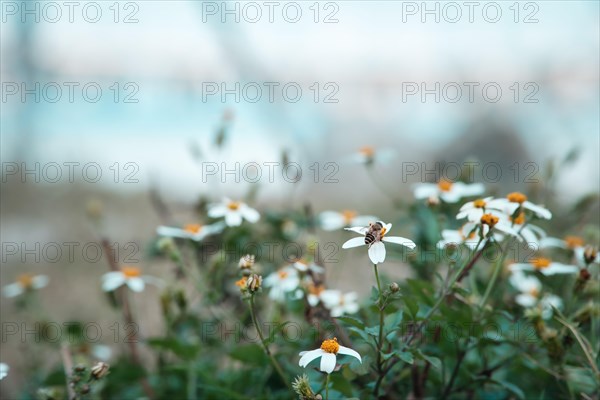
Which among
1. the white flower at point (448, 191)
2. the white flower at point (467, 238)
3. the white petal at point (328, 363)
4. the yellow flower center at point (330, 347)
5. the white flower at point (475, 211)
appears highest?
the white flower at point (448, 191)

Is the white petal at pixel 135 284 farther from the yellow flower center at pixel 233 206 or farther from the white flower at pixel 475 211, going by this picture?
the white flower at pixel 475 211

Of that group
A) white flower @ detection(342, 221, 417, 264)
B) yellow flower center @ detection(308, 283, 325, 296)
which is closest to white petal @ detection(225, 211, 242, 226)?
yellow flower center @ detection(308, 283, 325, 296)

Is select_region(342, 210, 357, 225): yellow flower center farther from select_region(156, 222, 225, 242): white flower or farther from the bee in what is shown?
the bee

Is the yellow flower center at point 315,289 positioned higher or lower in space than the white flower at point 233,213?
lower

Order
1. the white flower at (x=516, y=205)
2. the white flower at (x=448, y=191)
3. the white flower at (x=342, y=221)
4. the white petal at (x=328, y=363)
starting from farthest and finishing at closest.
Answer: the white flower at (x=342, y=221) < the white flower at (x=448, y=191) < the white flower at (x=516, y=205) < the white petal at (x=328, y=363)

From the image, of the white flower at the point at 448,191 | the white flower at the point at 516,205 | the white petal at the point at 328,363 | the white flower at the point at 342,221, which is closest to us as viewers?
the white petal at the point at 328,363

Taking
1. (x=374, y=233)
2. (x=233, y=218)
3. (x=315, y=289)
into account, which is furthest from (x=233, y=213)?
(x=374, y=233)

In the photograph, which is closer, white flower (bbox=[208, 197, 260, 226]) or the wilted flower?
the wilted flower

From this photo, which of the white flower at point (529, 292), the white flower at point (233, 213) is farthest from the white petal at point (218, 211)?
the white flower at point (529, 292)
